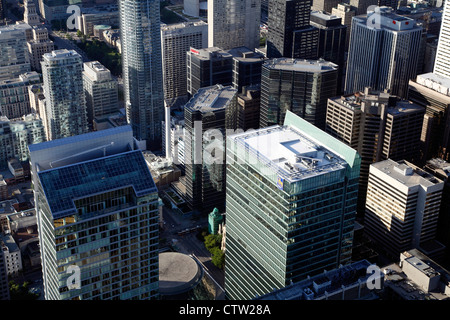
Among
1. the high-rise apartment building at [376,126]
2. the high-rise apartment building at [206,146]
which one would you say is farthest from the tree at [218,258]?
the high-rise apartment building at [376,126]

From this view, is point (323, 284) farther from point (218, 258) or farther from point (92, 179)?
point (218, 258)

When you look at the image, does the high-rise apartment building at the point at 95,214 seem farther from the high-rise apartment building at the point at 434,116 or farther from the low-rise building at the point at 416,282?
the high-rise apartment building at the point at 434,116

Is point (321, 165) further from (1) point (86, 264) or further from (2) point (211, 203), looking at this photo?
(2) point (211, 203)

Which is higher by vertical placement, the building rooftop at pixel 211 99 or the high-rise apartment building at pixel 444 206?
the building rooftop at pixel 211 99

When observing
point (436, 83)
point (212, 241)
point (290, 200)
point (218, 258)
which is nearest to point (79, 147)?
point (290, 200)

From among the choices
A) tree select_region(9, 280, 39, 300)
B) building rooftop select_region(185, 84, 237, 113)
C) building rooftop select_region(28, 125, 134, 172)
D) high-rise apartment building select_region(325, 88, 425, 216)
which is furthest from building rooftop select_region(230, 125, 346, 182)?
tree select_region(9, 280, 39, 300)

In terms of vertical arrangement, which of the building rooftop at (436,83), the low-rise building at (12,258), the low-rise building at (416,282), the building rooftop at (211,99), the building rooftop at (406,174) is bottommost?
the low-rise building at (12,258)
